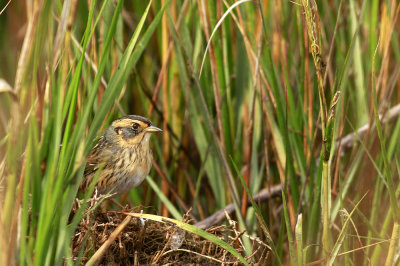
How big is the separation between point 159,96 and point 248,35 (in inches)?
32.4

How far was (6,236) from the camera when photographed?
1.82 m

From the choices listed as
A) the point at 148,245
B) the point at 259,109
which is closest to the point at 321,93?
the point at 148,245

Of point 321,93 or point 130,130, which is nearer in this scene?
point 321,93

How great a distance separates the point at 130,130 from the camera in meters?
3.36

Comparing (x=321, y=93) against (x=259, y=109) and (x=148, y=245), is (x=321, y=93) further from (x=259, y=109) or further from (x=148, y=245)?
(x=259, y=109)

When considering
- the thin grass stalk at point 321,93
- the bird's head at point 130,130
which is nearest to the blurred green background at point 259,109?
the thin grass stalk at point 321,93

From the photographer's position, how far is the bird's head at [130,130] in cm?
328

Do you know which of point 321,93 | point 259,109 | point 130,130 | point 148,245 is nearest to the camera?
point 321,93

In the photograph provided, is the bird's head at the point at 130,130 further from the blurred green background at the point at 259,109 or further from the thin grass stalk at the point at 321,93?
the thin grass stalk at the point at 321,93

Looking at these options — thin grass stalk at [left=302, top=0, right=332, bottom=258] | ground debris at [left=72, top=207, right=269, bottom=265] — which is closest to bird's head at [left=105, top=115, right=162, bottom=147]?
ground debris at [left=72, top=207, right=269, bottom=265]

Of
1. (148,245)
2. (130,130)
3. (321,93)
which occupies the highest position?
(321,93)

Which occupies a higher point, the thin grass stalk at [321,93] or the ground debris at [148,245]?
the thin grass stalk at [321,93]

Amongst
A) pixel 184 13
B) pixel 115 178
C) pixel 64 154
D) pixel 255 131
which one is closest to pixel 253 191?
pixel 255 131

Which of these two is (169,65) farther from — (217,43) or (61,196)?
(61,196)
